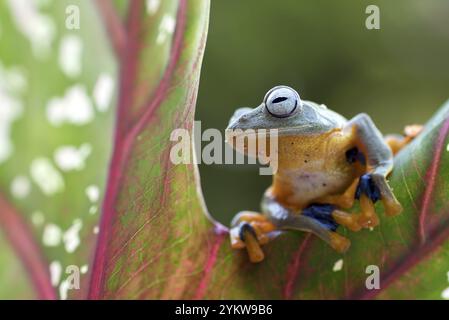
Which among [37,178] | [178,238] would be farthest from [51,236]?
[178,238]

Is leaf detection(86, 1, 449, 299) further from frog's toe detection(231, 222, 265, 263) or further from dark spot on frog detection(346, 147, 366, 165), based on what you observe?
dark spot on frog detection(346, 147, 366, 165)

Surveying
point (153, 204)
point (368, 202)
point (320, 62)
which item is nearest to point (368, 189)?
point (368, 202)

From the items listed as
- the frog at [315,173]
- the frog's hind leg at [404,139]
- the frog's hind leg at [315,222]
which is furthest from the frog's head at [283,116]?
the frog's hind leg at [404,139]

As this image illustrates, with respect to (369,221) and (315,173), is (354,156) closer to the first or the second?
(315,173)

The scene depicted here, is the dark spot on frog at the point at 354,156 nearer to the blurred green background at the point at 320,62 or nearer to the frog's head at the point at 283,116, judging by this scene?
the frog's head at the point at 283,116

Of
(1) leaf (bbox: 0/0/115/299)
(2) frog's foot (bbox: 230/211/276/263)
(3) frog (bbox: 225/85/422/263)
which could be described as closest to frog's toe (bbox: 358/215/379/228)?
(3) frog (bbox: 225/85/422/263)
